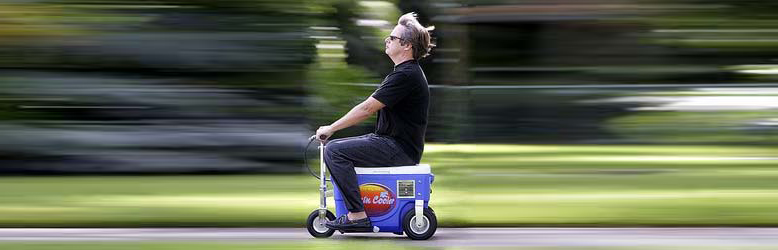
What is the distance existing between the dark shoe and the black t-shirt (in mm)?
388

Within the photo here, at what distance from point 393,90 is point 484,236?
1.09 m

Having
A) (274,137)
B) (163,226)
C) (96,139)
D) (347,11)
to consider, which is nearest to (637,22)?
(347,11)

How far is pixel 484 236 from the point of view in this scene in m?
6.31

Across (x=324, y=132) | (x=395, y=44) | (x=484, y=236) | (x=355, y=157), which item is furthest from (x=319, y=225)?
(x=395, y=44)

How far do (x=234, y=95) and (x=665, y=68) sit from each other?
4866 millimetres

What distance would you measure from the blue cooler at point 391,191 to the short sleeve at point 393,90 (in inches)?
14.4

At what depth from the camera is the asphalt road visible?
598 cm

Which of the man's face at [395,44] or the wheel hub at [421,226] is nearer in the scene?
the man's face at [395,44]

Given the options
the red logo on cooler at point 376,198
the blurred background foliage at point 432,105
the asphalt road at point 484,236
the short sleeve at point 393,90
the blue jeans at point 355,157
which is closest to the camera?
the short sleeve at point 393,90

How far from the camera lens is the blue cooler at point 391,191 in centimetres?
584

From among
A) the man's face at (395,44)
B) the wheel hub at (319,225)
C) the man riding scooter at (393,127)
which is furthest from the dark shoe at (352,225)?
the man's face at (395,44)

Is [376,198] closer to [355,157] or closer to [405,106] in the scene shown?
[355,157]

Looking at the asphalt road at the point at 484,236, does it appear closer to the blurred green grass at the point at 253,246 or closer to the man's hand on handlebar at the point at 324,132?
the blurred green grass at the point at 253,246

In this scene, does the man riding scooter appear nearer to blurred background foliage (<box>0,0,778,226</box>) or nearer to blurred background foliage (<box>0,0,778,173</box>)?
blurred background foliage (<box>0,0,778,226</box>)
